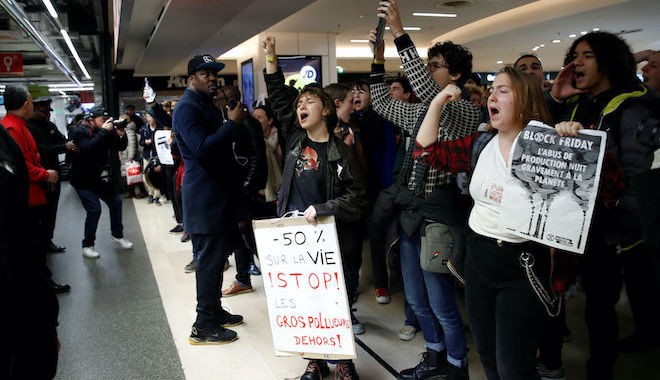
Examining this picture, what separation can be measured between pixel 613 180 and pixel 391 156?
1.83 metres

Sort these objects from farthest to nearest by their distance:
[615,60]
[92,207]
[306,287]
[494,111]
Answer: [92,207] → [306,287] → [615,60] → [494,111]

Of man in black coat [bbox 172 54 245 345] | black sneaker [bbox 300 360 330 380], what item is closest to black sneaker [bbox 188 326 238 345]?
man in black coat [bbox 172 54 245 345]

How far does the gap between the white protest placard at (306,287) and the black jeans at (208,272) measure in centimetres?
94

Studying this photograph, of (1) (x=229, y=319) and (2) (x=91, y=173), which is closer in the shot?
(1) (x=229, y=319)

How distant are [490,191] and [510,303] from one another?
0.43 m

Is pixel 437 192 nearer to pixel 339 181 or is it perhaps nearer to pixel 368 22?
pixel 339 181

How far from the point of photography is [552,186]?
1761mm

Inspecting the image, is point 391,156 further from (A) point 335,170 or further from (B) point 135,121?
(B) point 135,121

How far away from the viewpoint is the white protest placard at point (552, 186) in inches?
66.8

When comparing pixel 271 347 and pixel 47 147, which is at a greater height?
pixel 47 147

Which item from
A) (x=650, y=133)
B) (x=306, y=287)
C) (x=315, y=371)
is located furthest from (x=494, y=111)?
(x=315, y=371)

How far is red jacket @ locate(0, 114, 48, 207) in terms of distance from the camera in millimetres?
4312

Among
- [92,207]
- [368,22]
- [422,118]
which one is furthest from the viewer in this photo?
[368,22]

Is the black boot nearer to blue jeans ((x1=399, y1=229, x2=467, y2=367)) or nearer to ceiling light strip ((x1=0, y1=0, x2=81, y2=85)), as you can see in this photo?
blue jeans ((x1=399, y1=229, x2=467, y2=367))
